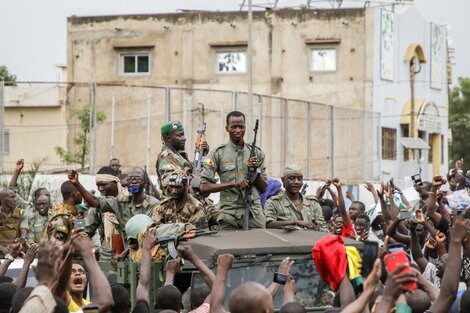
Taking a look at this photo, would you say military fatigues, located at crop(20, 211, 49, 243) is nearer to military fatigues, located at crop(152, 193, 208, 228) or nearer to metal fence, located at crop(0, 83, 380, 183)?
Answer: military fatigues, located at crop(152, 193, 208, 228)

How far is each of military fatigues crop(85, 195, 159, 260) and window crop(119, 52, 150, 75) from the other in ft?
119

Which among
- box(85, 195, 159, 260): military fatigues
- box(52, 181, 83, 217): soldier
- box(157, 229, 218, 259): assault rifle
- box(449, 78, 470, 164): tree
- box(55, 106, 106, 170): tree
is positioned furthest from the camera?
box(449, 78, 470, 164): tree

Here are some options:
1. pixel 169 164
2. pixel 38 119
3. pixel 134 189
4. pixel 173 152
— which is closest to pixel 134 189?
pixel 134 189

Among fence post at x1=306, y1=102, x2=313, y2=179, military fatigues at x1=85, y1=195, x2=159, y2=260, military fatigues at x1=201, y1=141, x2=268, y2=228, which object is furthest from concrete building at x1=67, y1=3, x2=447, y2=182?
military fatigues at x1=201, y1=141, x2=268, y2=228

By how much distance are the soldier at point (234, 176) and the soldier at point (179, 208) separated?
263 mm

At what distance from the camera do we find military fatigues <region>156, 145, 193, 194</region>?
40.7 ft

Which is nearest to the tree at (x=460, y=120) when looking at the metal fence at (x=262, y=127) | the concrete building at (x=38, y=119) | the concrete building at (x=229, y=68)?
the concrete building at (x=229, y=68)

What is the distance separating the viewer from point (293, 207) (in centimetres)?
1270

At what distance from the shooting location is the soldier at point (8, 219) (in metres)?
16.1

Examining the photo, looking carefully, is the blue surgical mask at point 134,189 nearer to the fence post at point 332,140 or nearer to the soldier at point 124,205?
the soldier at point 124,205

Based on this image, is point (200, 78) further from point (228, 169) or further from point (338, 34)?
point (228, 169)

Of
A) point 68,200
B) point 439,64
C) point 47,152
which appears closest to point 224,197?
point 68,200

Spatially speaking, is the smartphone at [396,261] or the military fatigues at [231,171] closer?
the smartphone at [396,261]

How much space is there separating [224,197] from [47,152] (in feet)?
107
